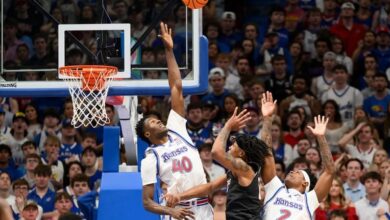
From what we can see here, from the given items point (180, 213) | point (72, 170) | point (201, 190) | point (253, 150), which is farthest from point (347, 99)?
point (180, 213)

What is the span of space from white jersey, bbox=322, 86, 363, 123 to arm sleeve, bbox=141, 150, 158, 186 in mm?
5276

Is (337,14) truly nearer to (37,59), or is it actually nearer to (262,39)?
(262,39)

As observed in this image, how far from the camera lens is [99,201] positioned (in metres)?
9.80

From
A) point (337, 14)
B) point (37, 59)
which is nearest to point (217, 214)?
point (37, 59)

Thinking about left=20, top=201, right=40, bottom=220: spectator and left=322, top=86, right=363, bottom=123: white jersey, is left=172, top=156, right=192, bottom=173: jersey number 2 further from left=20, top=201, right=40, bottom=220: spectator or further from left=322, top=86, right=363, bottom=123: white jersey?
left=322, top=86, right=363, bottom=123: white jersey

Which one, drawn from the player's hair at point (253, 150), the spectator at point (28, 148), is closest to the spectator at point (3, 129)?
the spectator at point (28, 148)

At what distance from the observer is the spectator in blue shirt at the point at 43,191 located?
40.6ft

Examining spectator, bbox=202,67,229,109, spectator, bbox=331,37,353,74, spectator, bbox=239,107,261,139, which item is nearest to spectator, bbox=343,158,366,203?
spectator, bbox=239,107,261,139

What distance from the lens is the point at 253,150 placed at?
28.2 ft

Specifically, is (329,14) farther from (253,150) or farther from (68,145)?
(253,150)

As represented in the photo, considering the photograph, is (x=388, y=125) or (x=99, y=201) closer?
(x=99, y=201)

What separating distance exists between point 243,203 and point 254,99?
546 centimetres

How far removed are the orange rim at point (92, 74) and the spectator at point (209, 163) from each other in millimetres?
3163

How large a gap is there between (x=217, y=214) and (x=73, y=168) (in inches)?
74.1
